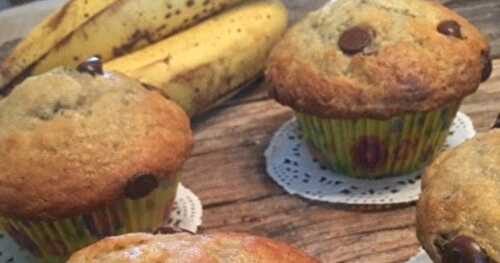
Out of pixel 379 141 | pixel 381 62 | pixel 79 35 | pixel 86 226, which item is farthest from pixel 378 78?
pixel 79 35

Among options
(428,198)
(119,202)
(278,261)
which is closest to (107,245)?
(278,261)

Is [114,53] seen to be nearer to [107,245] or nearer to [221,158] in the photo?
[221,158]

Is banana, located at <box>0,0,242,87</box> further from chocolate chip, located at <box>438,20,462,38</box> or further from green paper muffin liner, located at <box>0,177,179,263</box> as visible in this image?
chocolate chip, located at <box>438,20,462,38</box>

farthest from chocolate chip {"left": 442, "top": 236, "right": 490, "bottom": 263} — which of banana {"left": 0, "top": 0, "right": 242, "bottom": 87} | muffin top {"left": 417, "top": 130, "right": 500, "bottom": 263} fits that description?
banana {"left": 0, "top": 0, "right": 242, "bottom": 87}

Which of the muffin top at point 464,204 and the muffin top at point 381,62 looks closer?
the muffin top at point 464,204

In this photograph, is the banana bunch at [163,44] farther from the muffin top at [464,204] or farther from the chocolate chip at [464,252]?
the chocolate chip at [464,252]

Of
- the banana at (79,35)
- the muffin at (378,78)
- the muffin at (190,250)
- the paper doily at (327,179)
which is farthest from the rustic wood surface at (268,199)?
the muffin at (190,250)
